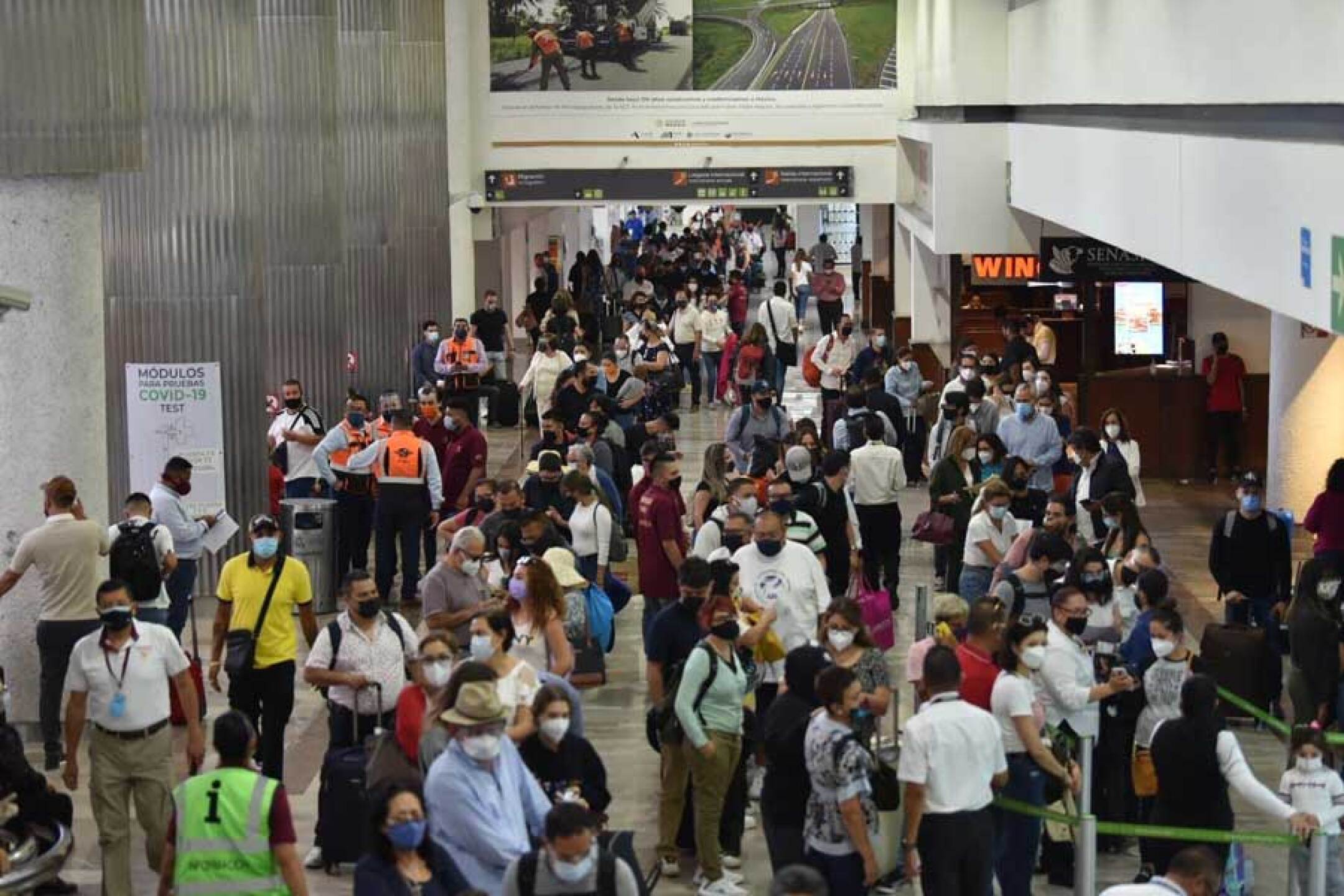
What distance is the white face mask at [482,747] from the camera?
26.3ft

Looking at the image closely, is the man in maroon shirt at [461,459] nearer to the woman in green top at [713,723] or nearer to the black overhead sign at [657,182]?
the woman in green top at [713,723]

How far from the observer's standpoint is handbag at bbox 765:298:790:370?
27.8 m

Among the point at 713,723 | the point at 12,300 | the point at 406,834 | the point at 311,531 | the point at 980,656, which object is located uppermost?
the point at 12,300

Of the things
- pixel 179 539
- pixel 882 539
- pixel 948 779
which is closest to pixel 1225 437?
pixel 882 539

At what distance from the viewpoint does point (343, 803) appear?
1074cm

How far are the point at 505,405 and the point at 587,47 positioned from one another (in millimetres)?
6838

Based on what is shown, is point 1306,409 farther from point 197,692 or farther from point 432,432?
point 197,692

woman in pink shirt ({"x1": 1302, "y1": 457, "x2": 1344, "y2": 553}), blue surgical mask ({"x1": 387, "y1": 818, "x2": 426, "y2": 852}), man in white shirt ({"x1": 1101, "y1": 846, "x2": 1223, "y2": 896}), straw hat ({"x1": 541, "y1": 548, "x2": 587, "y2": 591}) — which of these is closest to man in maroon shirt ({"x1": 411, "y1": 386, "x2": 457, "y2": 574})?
straw hat ({"x1": 541, "y1": 548, "x2": 587, "y2": 591})

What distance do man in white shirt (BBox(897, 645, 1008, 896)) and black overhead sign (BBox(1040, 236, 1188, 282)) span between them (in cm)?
1529

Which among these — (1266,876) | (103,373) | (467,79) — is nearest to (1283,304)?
(1266,876)

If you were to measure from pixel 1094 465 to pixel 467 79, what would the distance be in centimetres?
1905

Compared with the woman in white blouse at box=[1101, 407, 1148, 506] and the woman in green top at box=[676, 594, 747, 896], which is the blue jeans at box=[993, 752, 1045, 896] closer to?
the woman in green top at box=[676, 594, 747, 896]

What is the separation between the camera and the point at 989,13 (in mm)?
28000

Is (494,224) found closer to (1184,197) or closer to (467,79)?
(467,79)
